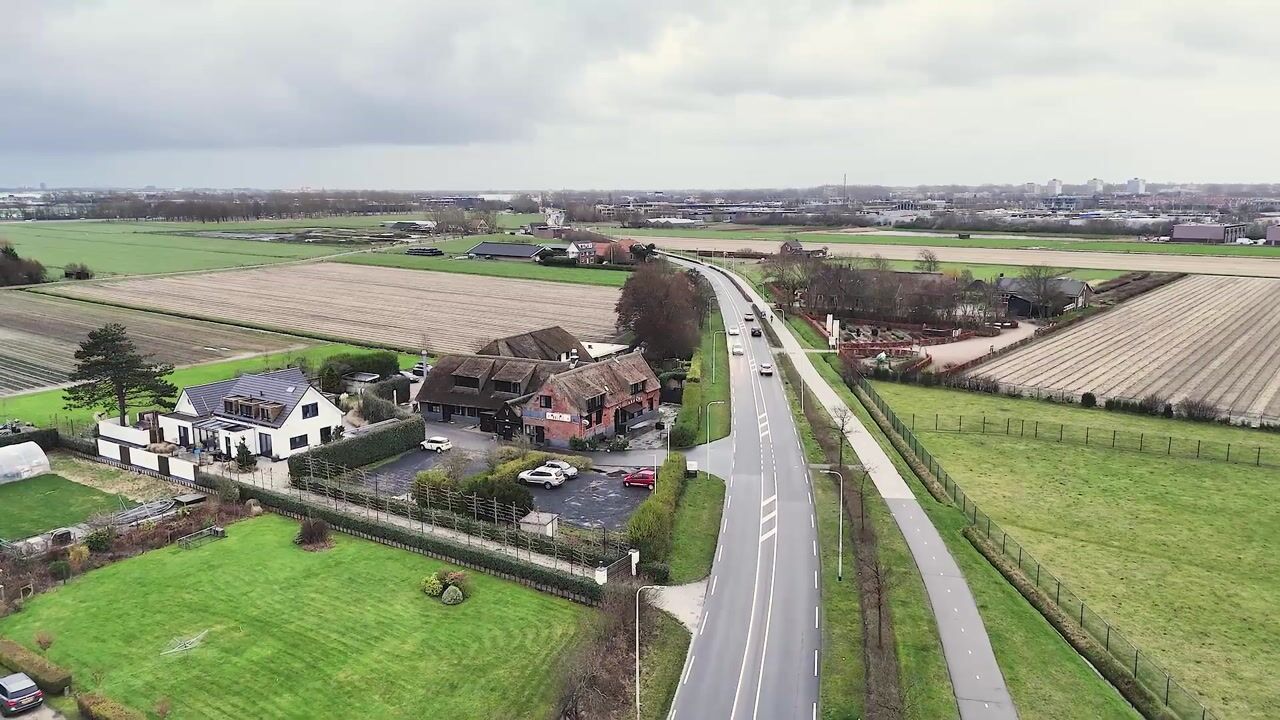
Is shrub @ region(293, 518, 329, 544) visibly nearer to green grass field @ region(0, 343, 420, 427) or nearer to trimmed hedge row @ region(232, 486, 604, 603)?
trimmed hedge row @ region(232, 486, 604, 603)

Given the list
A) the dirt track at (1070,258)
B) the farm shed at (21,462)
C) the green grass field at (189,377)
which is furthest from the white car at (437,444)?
the dirt track at (1070,258)

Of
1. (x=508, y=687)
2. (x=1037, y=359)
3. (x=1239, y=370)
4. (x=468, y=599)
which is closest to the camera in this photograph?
(x=508, y=687)

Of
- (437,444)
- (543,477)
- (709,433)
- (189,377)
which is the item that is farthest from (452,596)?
(189,377)

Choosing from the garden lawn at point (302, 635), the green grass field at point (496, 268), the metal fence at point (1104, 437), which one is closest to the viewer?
the garden lawn at point (302, 635)

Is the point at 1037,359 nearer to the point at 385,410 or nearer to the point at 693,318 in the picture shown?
the point at 693,318

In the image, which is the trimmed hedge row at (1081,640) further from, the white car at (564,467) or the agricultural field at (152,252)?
the agricultural field at (152,252)

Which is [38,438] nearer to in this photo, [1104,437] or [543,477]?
[543,477]

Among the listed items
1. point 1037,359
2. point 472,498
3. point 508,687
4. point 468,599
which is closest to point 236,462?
point 472,498
